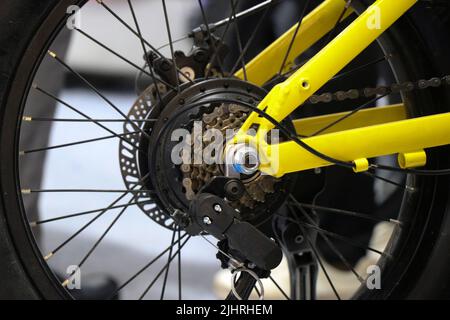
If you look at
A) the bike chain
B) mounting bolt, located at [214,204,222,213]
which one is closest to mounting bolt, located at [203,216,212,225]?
mounting bolt, located at [214,204,222,213]

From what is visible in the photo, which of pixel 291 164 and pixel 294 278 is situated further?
pixel 294 278

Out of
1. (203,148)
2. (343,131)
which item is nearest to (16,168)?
(203,148)

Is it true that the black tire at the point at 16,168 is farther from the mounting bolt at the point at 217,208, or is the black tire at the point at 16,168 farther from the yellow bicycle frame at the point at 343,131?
the mounting bolt at the point at 217,208

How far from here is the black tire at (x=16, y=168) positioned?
82cm

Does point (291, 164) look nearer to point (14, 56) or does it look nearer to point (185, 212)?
point (185, 212)

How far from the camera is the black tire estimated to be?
817mm

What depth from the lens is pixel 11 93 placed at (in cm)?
83

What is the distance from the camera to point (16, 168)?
33.2 inches

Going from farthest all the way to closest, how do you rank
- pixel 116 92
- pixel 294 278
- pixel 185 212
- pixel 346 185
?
pixel 116 92, pixel 346 185, pixel 294 278, pixel 185 212

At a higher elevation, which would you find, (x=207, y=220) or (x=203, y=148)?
(x=203, y=148)

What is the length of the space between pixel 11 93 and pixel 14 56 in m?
0.05

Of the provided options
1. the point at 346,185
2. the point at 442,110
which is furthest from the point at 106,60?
the point at 442,110

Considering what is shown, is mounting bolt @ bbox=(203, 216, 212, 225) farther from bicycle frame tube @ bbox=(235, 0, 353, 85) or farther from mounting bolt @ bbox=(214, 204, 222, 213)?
bicycle frame tube @ bbox=(235, 0, 353, 85)

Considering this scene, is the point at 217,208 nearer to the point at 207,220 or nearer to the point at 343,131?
the point at 207,220
